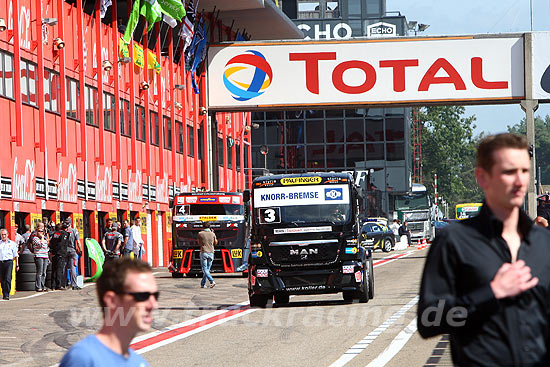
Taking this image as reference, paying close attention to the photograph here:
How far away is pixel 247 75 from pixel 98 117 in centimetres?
544

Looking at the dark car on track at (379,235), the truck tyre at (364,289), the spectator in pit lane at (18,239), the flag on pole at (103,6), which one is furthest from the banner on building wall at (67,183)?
the dark car on track at (379,235)

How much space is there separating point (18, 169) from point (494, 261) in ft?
99.0

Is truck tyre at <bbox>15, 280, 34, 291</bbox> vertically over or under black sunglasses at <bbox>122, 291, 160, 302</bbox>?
under

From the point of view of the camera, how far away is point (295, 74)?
42875 millimetres

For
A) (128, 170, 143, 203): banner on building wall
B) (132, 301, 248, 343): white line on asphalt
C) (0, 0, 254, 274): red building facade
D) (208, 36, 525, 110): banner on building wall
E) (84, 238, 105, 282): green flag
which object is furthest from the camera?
(128, 170, 143, 203): banner on building wall

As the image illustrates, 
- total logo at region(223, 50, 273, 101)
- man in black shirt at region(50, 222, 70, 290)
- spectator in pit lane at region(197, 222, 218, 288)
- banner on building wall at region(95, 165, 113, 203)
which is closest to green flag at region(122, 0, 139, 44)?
total logo at region(223, 50, 273, 101)

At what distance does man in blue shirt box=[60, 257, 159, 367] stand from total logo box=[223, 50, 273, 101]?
126ft

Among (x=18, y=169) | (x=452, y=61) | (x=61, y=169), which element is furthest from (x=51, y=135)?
(x=452, y=61)

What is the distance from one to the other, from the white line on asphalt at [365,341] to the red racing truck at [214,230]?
15.2m

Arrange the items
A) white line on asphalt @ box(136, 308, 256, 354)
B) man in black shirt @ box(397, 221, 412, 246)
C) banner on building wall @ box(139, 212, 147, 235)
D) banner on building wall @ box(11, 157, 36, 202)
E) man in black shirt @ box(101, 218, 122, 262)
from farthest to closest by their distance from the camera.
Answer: man in black shirt @ box(397, 221, 412, 246)
banner on building wall @ box(139, 212, 147, 235)
man in black shirt @ box(101, 218, 122, 262)
banner on building wall @ box(11, 157, 36, 202)
white line on asphalt @ box(136, 308, 256, 354)

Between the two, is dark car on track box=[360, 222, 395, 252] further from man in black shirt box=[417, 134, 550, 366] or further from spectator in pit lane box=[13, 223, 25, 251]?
man in black shirt box=[417, 134, 550, 366]

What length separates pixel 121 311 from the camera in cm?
454

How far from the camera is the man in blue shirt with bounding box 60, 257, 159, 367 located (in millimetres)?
4473

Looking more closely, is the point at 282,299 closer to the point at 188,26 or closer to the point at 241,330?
the point at 241,330
